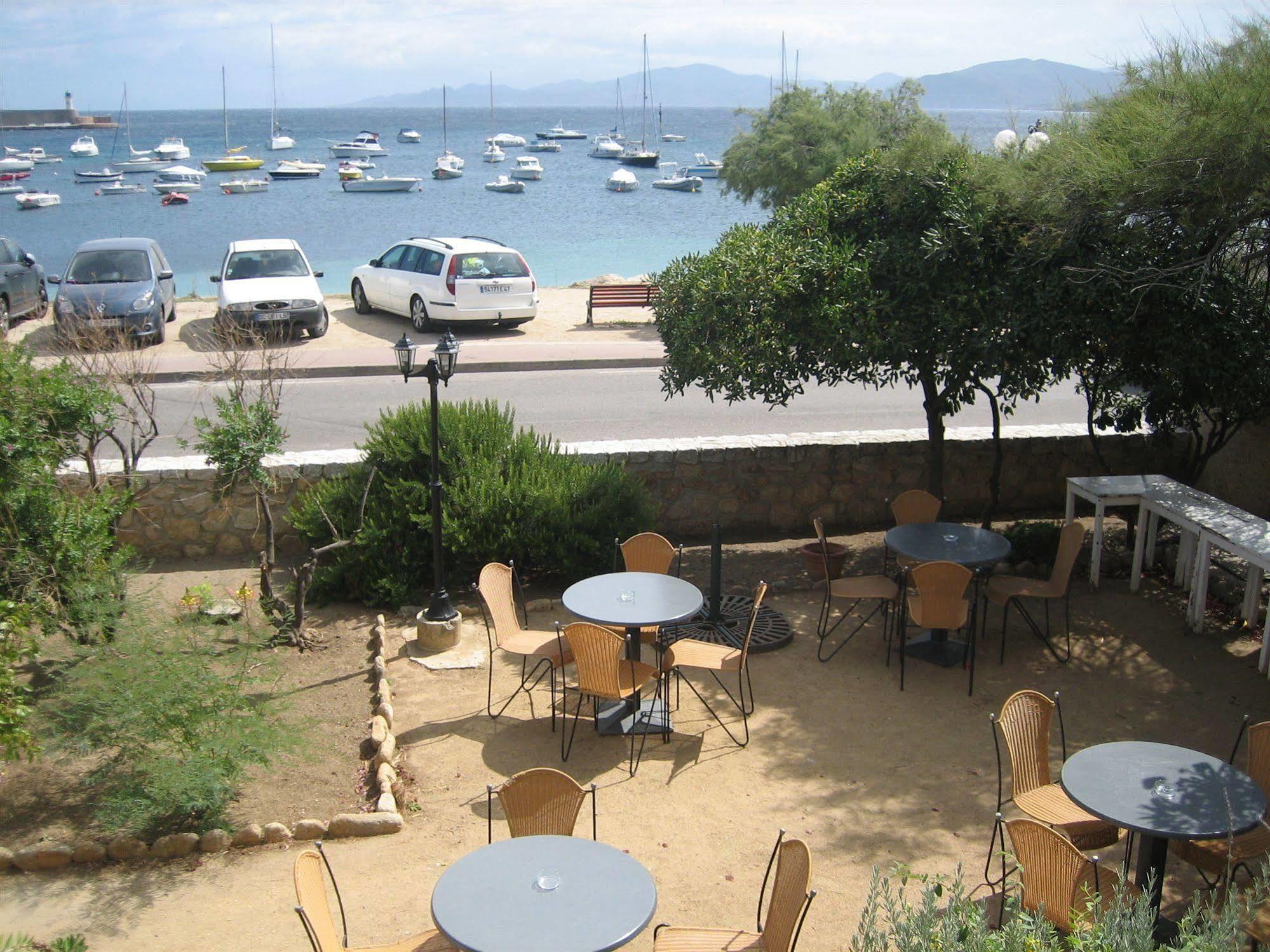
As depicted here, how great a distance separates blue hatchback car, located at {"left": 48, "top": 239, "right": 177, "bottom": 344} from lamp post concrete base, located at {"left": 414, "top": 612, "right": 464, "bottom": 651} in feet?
35.4

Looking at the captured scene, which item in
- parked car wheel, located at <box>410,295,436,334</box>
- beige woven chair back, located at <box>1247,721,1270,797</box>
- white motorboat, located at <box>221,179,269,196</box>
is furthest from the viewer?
white motorboat, located at <box>221,179,269,196</box>

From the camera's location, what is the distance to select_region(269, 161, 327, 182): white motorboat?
273 ft

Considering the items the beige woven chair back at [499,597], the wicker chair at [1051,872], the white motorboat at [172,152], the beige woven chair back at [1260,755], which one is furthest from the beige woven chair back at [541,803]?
the white motorboat at [172,152]

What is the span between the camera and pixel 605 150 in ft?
362

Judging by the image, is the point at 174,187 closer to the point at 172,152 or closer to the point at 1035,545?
the point at 172,152

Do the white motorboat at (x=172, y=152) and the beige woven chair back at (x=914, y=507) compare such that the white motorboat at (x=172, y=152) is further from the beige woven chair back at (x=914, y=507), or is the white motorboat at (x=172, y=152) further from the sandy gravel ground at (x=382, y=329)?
the beige woven chair back at (x=914, y=507)

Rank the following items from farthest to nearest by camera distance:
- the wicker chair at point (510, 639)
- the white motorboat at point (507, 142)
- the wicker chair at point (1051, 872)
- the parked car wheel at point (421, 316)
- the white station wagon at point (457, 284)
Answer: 1. the white motorboat at point (507, 142)
2. the parked car wheel at point (421, 316)
3. the white station wagon at point (457, 284)
4. the wicker chair at point (510, 639)
5. the wicker chair at point (1051, 872)

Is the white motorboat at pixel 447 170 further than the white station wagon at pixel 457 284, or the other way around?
the white motorboat at pixel 447 170

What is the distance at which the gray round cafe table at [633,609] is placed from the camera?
23.0 feet

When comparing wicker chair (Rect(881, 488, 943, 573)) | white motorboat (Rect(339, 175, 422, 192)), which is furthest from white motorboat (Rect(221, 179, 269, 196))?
wicker chair (Rect(881, 488, 943, 573))

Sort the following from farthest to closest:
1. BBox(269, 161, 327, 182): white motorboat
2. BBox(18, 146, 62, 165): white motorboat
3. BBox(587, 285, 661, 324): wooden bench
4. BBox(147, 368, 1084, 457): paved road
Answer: BBox(18, 146, 62, 165): white motorboat → BBox(269, 161, 327, 182): white motorboat → BBox(587, 285, 661, 324): wooden bench → BBox(147, 368, 1084, 457): paved road

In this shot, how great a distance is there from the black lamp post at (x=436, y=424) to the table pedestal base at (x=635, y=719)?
65.9 inches

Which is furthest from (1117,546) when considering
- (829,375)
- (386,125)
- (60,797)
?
(386,125)

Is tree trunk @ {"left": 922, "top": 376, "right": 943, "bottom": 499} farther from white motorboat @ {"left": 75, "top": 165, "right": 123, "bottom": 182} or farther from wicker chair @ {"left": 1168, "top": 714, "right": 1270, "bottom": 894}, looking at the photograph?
white motorboat @ {"left": 75, "top": 165, "right": 123, "bottom": 182}
